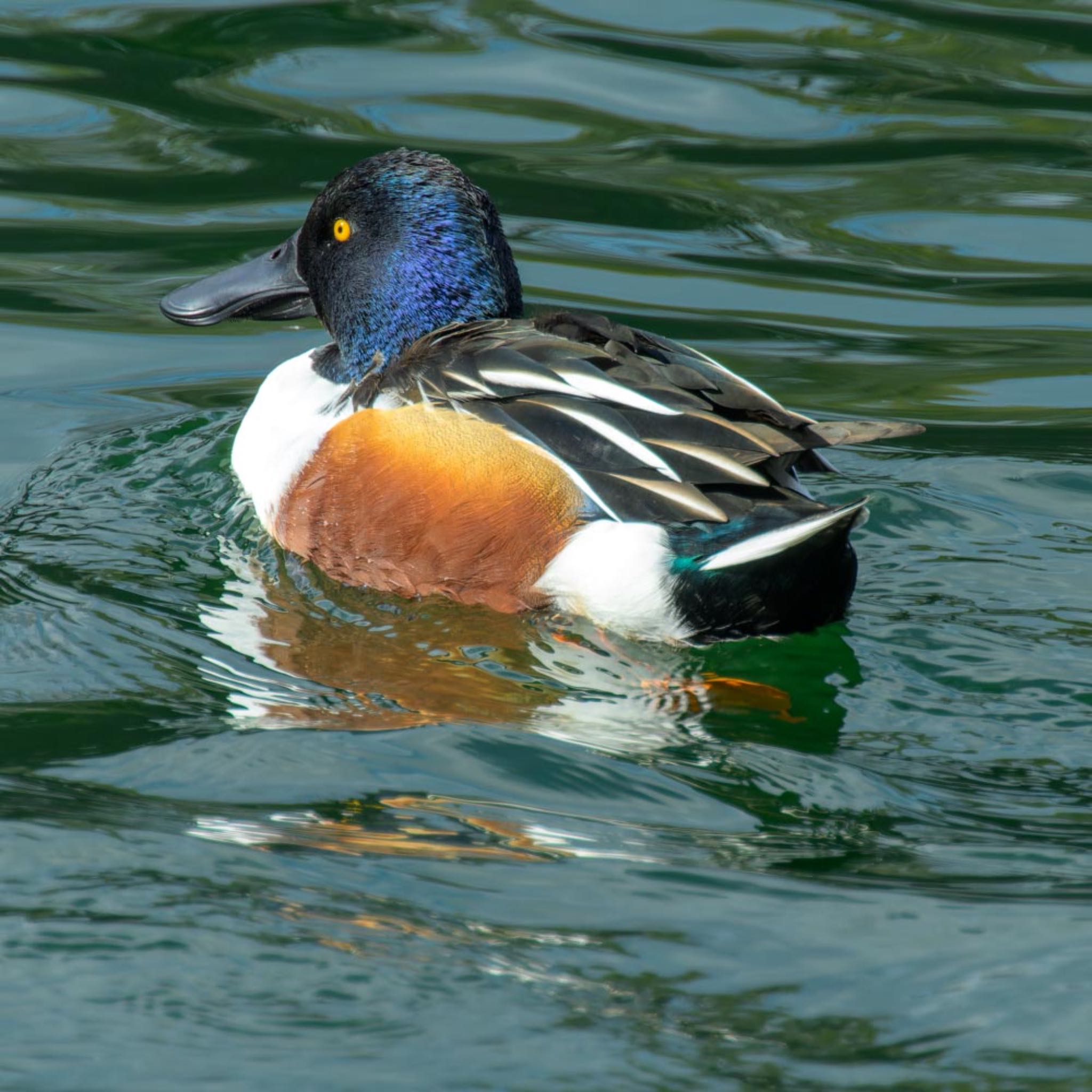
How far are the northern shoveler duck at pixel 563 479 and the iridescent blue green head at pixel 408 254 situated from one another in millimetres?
15

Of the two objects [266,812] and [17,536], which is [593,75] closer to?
[17,536]

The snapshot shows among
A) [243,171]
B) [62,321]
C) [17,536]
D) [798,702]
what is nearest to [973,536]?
[798,702]

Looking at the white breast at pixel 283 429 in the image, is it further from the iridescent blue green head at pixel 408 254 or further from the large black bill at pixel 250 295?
the large black bill at pixel 250 295

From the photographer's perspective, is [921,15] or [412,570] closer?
[412,570]

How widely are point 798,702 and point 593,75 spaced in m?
5.94

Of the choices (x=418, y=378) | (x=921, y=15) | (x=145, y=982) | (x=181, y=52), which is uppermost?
(x=921, y=15)

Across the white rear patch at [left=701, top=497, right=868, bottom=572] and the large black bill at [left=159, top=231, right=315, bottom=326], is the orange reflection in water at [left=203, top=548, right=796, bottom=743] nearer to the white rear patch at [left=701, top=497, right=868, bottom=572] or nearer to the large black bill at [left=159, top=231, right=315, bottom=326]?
the white rear patch at [left=701, top=497, right=868, bottom=572]

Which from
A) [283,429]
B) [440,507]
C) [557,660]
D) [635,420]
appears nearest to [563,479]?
[635,420]

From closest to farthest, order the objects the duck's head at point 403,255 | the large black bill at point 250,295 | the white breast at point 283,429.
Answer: the white breast at point 283,429, the duck's head at point 403,255, the large black bill at point 250,295

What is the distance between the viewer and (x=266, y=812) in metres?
3.69

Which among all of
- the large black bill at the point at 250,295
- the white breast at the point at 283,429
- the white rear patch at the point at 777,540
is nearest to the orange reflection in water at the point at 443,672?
the white rear patch at the point at 777,540

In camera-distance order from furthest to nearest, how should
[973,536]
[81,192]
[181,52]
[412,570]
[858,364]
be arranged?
1. [181,52]
2. [81,192]
3. [858,364]
4. [973,536]
5. [412,570]

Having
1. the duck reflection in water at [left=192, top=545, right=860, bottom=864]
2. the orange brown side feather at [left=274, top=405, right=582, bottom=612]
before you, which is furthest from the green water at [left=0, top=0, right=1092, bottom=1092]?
the orange brown side feather at [left=274, top=405, right=582, bottom=612]

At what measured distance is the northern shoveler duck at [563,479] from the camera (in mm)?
4461
